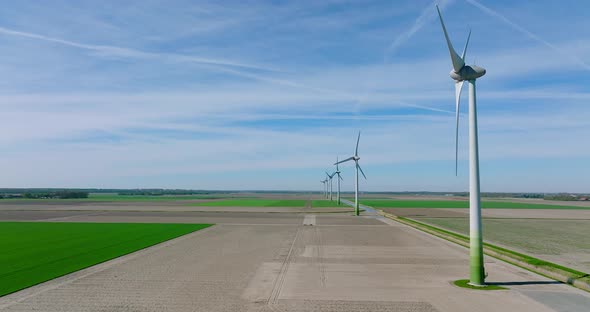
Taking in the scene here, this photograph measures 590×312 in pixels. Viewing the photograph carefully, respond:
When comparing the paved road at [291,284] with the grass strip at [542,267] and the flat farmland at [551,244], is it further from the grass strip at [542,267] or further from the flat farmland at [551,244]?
the flat farmland at [551,244]

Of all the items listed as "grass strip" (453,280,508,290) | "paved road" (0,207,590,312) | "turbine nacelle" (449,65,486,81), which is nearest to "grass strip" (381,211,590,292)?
"paved road" (0,207,590,312)

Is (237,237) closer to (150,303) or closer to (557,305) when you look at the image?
(150,303)

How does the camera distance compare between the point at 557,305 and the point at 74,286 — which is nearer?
the point at 557,305

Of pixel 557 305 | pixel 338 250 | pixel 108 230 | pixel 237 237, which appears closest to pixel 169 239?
pixel 237 237

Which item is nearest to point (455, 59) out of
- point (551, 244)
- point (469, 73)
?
point (469, 73)

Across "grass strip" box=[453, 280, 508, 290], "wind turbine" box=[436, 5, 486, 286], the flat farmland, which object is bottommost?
"grass strip" box=[453, 280, 508, 290]

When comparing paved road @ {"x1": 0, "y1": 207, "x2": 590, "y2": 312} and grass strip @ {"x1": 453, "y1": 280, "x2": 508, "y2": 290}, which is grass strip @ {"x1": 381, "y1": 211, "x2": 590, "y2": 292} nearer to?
paved road @ {"x1": 0, "y1": 207, "x2": 590, "y2": 312}
